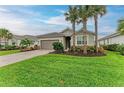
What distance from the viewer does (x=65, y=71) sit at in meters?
7.33

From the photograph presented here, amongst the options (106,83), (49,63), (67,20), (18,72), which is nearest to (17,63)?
(18,72)

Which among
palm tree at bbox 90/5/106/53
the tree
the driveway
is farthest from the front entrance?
the tree

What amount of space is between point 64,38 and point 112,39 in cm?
115

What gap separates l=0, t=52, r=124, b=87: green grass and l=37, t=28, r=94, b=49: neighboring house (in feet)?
0.99

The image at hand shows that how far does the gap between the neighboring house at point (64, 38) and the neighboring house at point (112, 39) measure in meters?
0.26

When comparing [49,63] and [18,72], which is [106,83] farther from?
[18,72]

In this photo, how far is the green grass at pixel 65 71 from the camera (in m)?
7.15

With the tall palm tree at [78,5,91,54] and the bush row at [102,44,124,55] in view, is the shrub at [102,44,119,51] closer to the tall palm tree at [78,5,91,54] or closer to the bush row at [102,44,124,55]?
the bush row at [102,44,124,55]

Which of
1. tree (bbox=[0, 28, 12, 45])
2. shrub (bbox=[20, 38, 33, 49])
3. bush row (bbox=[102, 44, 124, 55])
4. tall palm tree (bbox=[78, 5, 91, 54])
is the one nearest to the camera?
tall palm tree (bbox=[78, 5, 91, 54])

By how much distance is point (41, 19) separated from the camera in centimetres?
744

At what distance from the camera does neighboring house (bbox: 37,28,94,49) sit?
7.45 meters

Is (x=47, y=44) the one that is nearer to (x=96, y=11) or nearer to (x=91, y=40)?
(x=91, y=40)

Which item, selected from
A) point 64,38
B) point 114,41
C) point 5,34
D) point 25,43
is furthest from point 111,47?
A: point 5,34

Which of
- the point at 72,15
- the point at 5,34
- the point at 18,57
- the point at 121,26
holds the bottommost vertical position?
the point at 18,57
